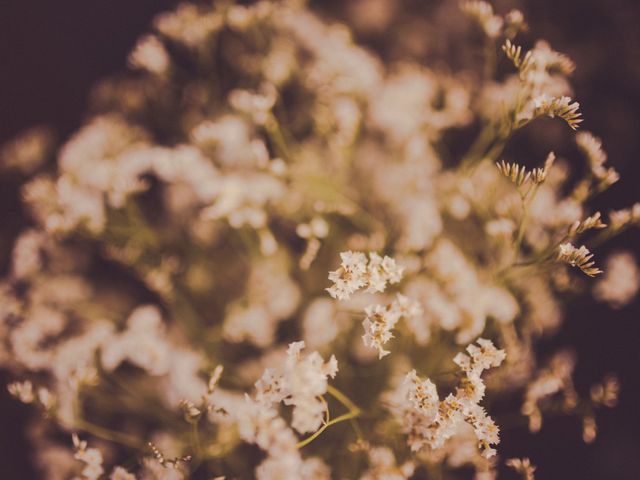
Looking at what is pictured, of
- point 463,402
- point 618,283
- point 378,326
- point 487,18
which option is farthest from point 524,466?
point 487,18

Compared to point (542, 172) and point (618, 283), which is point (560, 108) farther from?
point (618, 283)

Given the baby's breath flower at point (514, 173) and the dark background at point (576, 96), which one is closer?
the baby's breath flower at point (514, 173)

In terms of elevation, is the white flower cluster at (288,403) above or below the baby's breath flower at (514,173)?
below

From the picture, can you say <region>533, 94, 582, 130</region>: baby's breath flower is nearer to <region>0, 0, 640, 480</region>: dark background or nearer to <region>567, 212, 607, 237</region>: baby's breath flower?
<region>567, 212, 607, 237</region>: baby's breath flower

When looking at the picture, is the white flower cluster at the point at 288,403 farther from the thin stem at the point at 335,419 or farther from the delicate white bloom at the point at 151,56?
the delicate white bloom at the point at 151,56

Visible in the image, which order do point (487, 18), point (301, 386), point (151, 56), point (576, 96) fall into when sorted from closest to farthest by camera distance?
point (301, 386) < point (487, 18) < point (151, 56) < point (576, 96)

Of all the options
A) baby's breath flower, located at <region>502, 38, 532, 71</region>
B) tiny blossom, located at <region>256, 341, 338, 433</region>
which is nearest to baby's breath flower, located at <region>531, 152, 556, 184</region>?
baby's breath flower, located at <region>502, 38, 532, 71</region>

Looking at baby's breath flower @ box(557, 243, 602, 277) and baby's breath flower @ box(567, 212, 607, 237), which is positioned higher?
baby's breath flower @ box(567, 212, 607, 237)

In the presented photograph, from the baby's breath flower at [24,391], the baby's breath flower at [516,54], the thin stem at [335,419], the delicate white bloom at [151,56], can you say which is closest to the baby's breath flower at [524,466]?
the thin stem at [335,419]

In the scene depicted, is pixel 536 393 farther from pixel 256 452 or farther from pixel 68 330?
pixel 68 330
